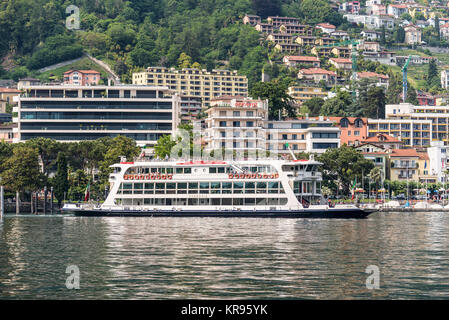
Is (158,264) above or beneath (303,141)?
beneath

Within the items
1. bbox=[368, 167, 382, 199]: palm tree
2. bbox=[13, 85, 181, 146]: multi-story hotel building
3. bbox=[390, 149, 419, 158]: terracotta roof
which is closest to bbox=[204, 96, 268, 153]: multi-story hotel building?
bbox=[13, 85, 181, 146]: multi-story hotel building

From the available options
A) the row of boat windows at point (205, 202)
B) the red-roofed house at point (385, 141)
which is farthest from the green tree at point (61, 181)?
the red-roofed house at point (385, 141)

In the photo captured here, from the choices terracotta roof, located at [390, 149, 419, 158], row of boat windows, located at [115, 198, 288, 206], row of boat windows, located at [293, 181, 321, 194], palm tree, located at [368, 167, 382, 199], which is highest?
terracotta roof, located at [390, 149, 419, 158]

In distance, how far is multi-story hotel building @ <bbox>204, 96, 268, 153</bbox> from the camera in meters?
142

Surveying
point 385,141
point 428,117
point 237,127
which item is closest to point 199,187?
point 237,127

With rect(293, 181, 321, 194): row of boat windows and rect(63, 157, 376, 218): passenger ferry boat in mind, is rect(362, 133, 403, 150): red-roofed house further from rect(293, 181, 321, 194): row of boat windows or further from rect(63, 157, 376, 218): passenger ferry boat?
rect(293, 181, 321, 194): row of boat windows

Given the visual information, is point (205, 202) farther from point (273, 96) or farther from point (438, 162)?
point (438, 162)

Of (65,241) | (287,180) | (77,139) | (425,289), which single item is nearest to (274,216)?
(287,180)

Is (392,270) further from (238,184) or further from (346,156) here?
(346,156)

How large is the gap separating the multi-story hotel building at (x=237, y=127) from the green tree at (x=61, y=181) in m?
31.5

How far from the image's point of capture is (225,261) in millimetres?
46000

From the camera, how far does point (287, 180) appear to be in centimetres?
9219

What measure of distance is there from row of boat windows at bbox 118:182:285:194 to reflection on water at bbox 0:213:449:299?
54.7 ft
